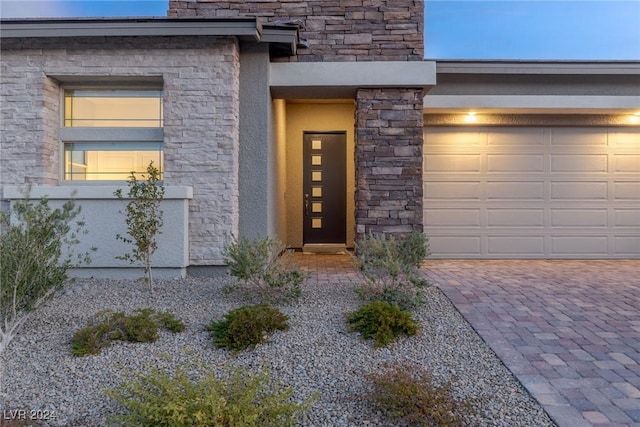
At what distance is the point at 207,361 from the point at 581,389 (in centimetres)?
270

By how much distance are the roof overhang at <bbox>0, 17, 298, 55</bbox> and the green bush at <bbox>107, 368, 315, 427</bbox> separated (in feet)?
15.3

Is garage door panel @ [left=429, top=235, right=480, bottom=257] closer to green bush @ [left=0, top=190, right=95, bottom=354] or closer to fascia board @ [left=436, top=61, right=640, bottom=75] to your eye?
fascia board @ [left=436, top=61, right=640, bottom=75]

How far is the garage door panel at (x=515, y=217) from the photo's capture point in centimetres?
845

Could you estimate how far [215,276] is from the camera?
622 centimetres

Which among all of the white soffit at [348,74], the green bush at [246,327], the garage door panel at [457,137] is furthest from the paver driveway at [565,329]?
the white soffit at [348,74]

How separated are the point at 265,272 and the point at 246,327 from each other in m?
1.12

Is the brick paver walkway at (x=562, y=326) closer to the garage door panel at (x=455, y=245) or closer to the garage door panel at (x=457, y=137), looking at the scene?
the garage door panel at (x=455, y=245)

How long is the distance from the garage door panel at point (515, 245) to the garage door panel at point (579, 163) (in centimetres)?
140

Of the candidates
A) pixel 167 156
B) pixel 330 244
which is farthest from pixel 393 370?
pixel 330 244

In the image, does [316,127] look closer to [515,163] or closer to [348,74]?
[348,74]

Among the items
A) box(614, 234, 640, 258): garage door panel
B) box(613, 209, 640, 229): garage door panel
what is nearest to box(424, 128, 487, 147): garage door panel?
box(613, 209, 640, 229): garage door panel

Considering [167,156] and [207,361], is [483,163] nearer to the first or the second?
[167,156]

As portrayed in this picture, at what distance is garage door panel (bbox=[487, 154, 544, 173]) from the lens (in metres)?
8.41

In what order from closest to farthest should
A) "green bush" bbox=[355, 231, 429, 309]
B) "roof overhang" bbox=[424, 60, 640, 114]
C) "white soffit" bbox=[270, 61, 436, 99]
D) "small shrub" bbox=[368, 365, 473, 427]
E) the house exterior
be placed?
"small shrub" bbox=[368, 365, 473, 427], "green bush" bbox=[355, 231, 429, 309], the house exterior, "white soffit" bbox=[270, 61, 436, 99], "roof overhang" bbox=[424, 60, 640, 114]
